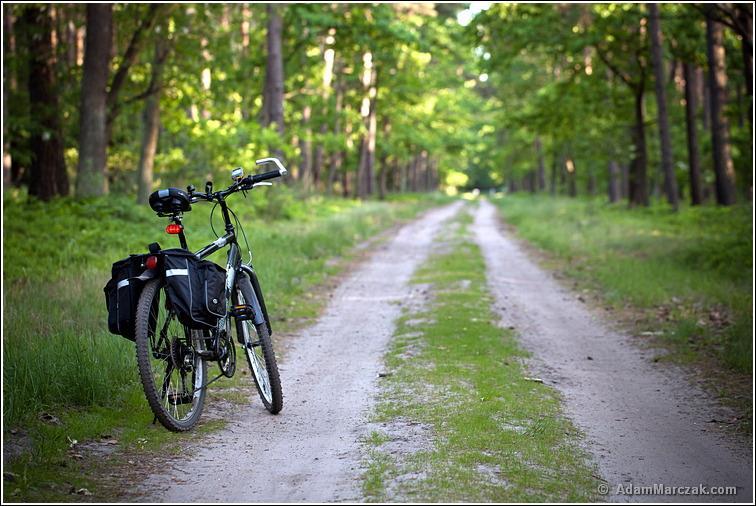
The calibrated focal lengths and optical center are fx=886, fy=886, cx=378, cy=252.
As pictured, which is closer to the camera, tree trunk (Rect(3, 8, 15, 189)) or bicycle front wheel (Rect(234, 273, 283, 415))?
bicycle front wheel (Rect(234, 273, 283, 415))

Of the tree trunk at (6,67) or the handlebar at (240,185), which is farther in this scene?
the tree trunk at (6,67)

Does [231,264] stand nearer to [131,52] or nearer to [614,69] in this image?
[131,52]

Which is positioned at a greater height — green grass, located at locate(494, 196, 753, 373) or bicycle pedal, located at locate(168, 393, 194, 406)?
bicycle pedal, located at locate(168, 393, 194, 406)

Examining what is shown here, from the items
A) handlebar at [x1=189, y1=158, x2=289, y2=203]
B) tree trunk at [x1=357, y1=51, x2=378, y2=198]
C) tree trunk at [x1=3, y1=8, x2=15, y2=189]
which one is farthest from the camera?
tree trunk at [x1=357, y1=51, x2=378, y2=198]

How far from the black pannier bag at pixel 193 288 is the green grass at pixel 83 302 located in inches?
32.5

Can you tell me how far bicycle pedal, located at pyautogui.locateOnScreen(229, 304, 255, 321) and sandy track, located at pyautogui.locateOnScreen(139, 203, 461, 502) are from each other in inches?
30.6

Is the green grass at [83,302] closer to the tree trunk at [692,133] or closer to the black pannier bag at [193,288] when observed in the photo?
the black pannier bag at [193,288]

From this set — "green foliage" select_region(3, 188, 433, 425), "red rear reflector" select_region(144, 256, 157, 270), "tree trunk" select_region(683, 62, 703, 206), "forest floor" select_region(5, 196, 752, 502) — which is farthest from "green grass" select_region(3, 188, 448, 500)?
"tree trunk" select_region(683, 62, 703, 206)

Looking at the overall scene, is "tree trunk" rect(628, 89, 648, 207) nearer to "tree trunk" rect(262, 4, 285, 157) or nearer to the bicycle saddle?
"tree trunk" rect(262, 4, 285, 157)

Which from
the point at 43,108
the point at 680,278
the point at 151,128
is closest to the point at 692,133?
the point at 680,278

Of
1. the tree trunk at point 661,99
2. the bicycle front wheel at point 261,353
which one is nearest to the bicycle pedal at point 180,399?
the bicycle front wheel at point 261,353

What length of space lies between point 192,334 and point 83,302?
3628 millimetres

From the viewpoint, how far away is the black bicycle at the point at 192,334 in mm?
5934

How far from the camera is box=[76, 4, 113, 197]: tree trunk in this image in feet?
63.7
